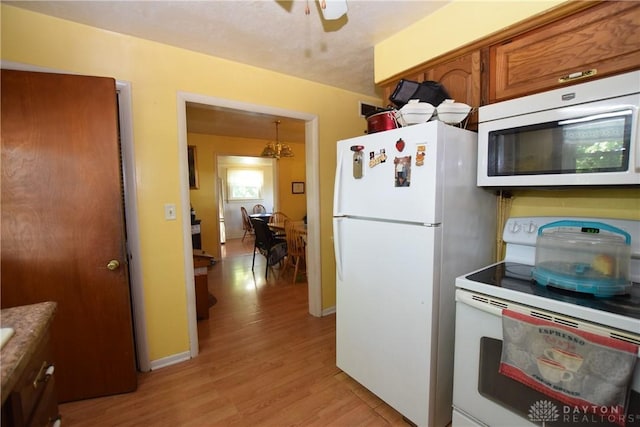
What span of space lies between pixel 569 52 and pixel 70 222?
2655 mm

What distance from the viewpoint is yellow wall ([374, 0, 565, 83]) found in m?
1.39

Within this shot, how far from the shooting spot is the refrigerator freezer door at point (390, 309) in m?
1.39

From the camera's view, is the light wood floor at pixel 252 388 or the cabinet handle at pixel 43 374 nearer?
the cabinet handle at pixel 43 374

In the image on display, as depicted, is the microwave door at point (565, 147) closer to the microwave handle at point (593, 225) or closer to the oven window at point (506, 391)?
the microwave handle at point (593, 225)

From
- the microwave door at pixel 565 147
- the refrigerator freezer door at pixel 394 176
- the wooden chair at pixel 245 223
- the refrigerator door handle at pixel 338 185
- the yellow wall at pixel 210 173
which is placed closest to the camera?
the microwave door at pixel 565 147

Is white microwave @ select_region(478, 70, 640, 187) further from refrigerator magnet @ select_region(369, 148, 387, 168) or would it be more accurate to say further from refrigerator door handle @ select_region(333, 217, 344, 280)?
refrigerator door handle @ select_region(333, 217, 344, 280)

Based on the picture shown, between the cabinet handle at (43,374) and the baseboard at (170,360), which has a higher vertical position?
the cabinet handle at (43,374)

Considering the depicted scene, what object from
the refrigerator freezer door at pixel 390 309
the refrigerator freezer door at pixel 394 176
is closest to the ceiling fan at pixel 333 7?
the refrigerator freezer door at pixel 394 176

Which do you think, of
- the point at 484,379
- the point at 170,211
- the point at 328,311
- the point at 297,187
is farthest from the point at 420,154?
the point at 297,187

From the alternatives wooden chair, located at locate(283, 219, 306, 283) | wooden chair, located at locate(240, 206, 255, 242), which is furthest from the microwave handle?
wooden chair, located at locate(240, 206, 255, 242)

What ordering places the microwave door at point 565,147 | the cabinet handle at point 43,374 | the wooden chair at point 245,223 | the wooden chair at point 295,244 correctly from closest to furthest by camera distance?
the cabinet handle at point 43,374 < the microwave door at point 565,147 < the wooden chair at point 295,244 < the wooden chair at point 245,223

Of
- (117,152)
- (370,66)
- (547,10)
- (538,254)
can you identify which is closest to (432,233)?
(538,254)

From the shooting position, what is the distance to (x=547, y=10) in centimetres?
127

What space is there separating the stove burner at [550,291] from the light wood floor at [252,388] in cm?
96
